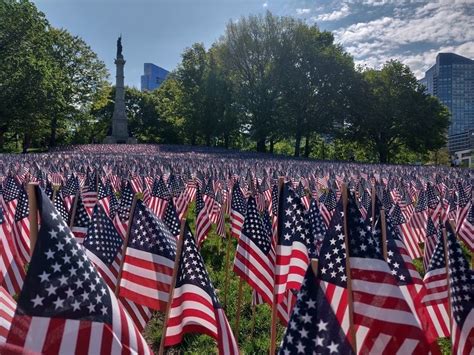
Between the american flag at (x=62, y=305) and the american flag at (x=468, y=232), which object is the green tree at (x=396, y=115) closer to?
the american flag at (x=468, y=232)

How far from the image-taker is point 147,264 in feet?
15.1

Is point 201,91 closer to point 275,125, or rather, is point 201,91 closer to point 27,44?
point 275,125

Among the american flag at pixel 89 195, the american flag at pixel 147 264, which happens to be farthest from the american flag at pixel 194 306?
the american flag at pixel 89 195

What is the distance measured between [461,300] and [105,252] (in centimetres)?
366

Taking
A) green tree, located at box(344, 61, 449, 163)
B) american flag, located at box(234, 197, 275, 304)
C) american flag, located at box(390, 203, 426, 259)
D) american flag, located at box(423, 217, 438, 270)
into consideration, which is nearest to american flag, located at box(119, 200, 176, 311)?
american flag, located at box(234, 197, 275, 304)

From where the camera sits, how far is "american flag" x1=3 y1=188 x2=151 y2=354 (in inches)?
114

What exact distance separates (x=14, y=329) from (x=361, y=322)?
2.47 meters

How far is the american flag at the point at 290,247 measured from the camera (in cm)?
506

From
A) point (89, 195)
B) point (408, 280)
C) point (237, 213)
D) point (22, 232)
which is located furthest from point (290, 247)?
point (89, 195)

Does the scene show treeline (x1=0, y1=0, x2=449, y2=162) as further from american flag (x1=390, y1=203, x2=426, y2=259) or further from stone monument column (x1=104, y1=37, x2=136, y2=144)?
american flag (x1=390, y1=203, x2=426, y2=259)

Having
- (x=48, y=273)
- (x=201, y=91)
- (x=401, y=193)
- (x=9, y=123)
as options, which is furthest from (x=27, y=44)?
(x=48, y=273)

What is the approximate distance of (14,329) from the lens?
290 centimetres

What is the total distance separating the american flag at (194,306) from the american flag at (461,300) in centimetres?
182

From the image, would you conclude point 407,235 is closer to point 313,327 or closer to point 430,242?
point 430,242
